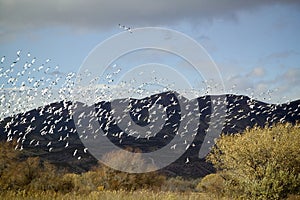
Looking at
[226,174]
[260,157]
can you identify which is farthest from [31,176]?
[260,157]

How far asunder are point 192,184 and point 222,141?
22293 millimetres

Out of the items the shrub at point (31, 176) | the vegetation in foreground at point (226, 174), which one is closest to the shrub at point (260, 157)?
the vegetation in foreground at point (226, 174)

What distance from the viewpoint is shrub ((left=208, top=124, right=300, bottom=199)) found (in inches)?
1064

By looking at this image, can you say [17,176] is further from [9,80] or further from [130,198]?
[130,198]

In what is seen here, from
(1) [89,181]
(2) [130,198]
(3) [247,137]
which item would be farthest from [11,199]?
(3) [247,137]

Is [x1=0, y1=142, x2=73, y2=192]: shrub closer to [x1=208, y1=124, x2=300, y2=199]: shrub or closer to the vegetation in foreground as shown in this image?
the vegetation in foreground

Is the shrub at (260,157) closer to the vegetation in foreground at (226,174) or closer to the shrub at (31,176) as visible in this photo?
the vegetation in foreground at (226,174)

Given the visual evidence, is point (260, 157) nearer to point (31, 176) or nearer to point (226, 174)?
point (226, 174)

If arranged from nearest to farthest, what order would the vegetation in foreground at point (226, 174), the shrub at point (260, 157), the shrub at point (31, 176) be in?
the vegetation in foreground at point (226, 174)
the shrub at point (260, 157)
the shrub at point (31, 176)

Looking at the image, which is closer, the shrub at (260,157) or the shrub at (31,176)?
the shrub at (260,157)

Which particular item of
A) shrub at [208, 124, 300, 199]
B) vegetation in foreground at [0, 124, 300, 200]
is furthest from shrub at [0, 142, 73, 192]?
shrub at [208, 124, 300, 199]

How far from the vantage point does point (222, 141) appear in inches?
2045

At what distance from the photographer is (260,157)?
42.8m

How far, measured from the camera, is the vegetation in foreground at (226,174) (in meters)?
26.3
